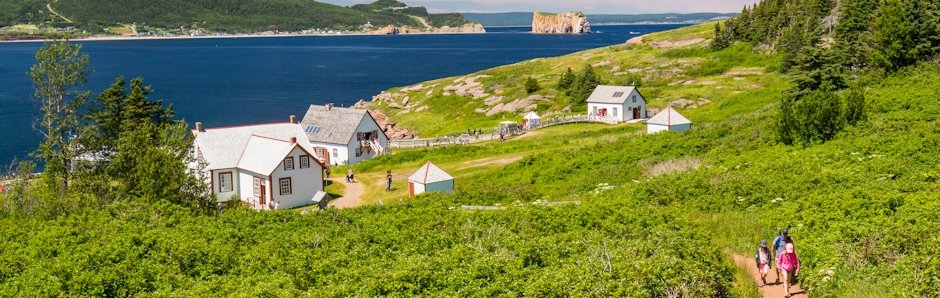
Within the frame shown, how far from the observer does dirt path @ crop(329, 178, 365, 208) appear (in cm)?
4794

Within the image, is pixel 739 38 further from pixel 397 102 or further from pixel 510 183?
pixel 510 183

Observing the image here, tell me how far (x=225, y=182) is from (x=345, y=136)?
1552cm

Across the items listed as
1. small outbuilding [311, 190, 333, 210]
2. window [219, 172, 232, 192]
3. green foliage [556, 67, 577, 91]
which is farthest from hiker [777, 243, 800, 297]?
green foliage [556, 67, 577, 91]

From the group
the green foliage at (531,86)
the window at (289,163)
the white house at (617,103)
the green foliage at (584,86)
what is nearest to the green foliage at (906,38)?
the white house at (617,103)

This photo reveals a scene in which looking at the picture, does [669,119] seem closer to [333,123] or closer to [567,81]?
[333,123]

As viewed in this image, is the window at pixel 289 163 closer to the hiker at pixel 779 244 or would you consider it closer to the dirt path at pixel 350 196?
the dirt path at pixel 350 196

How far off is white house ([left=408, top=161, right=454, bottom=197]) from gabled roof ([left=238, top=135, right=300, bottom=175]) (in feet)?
29.0

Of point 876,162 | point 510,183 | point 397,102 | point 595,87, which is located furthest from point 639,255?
point 397,102

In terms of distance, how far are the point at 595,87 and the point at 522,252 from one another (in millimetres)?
69058

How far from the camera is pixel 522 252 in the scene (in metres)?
19.8

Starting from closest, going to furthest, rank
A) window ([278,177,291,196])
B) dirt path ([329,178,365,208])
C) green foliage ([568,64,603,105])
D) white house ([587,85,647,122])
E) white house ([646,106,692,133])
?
dirt path ([329,178,365,208])
window ([278,177,291,196])
white house ([646,106,692,133])
white house ([587,85,647,122])
green foliage ([568,64,603,105])

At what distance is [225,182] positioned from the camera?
2089 inches

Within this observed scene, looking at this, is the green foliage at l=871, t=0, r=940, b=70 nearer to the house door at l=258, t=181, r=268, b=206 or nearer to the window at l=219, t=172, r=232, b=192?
the house door at l=258, t=181, r=268, b=206

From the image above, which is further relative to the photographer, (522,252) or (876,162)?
(876,162)
